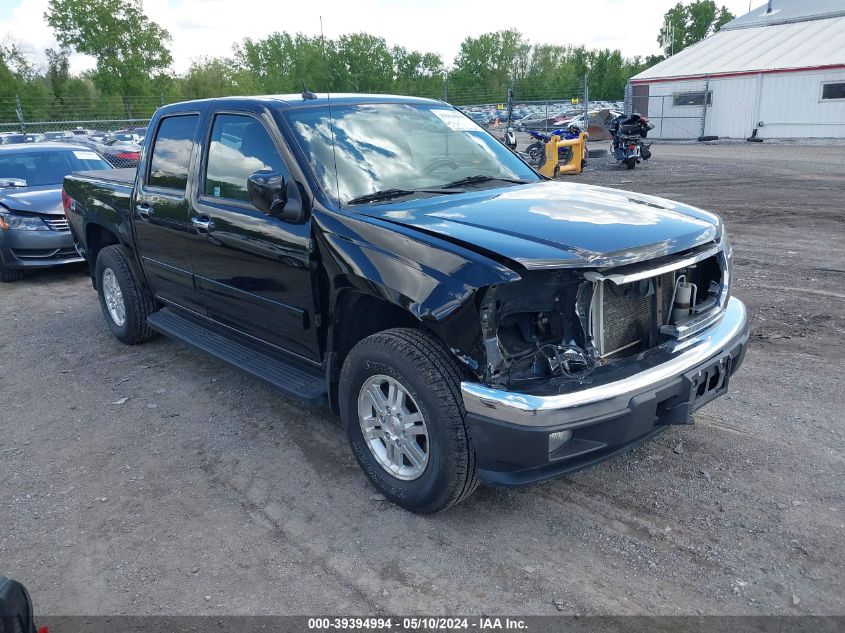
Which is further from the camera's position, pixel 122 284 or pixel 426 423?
pixel 122 284

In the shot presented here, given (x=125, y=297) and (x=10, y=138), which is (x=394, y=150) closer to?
(x=125, y=297)

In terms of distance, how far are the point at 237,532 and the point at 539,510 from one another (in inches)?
58.7

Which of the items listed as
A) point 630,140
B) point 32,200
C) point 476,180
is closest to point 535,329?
point 476,180

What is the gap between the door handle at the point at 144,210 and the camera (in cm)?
504

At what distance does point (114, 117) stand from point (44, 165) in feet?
78.0

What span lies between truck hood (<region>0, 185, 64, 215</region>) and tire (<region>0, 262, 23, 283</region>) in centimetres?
80

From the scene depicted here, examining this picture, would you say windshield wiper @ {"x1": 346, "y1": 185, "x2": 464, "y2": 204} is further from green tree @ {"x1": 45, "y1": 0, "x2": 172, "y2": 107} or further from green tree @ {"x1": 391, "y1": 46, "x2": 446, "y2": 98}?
green tree @ {"x1": 45, "y1": 0, "x2": 172, "y2": 107}

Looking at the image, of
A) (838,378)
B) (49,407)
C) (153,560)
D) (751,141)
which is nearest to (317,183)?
(153,560)

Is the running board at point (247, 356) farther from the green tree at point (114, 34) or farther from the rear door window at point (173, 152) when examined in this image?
the green tree at point (114, 34)

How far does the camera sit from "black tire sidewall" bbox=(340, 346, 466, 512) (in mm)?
3000

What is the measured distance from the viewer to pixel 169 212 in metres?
4.80

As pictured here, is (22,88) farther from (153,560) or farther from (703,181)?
(153,560)

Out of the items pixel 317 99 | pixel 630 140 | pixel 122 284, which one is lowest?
pixel 122 284

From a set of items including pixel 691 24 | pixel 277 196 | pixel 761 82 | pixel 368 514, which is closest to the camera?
pixel 368 514
